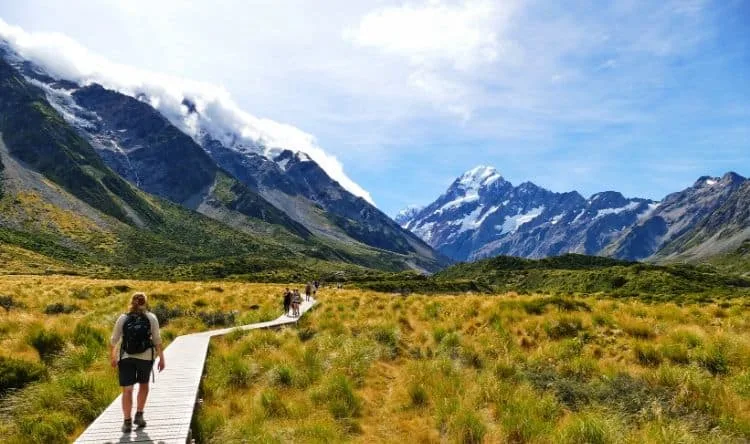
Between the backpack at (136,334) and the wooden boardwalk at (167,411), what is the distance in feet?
4.37

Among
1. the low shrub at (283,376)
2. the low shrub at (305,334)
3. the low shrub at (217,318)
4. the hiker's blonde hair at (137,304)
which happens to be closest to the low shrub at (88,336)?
the low shrub at (217,318)

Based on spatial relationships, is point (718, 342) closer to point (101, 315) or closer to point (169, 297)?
point (101, 315)

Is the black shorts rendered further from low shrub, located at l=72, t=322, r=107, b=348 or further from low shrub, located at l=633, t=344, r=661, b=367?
low shrub, located at l=633, t=344, r=661, b=367

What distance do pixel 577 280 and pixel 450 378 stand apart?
97.2 meters

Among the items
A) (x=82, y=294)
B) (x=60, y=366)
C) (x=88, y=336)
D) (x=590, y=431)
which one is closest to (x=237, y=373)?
(x=60, y=366)

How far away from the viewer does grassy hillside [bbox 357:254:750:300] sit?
85.2 metres

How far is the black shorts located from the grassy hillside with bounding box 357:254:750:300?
63528 millimetres

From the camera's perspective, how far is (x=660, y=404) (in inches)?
427

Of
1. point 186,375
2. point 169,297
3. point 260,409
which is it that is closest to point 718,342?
point 260,409

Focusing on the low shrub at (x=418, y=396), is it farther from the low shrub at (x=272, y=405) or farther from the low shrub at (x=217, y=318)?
the low shrub at (x=217, y=318)

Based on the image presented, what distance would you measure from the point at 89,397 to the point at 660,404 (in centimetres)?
1239

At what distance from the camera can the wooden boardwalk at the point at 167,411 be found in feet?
29.9

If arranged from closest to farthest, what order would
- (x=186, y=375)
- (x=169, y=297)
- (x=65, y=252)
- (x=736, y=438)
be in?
(x=736, y=438)
(x=186, y=375)
(x=169, y=297)
(x=65, y=252)

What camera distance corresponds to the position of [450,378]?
43.1 ft
